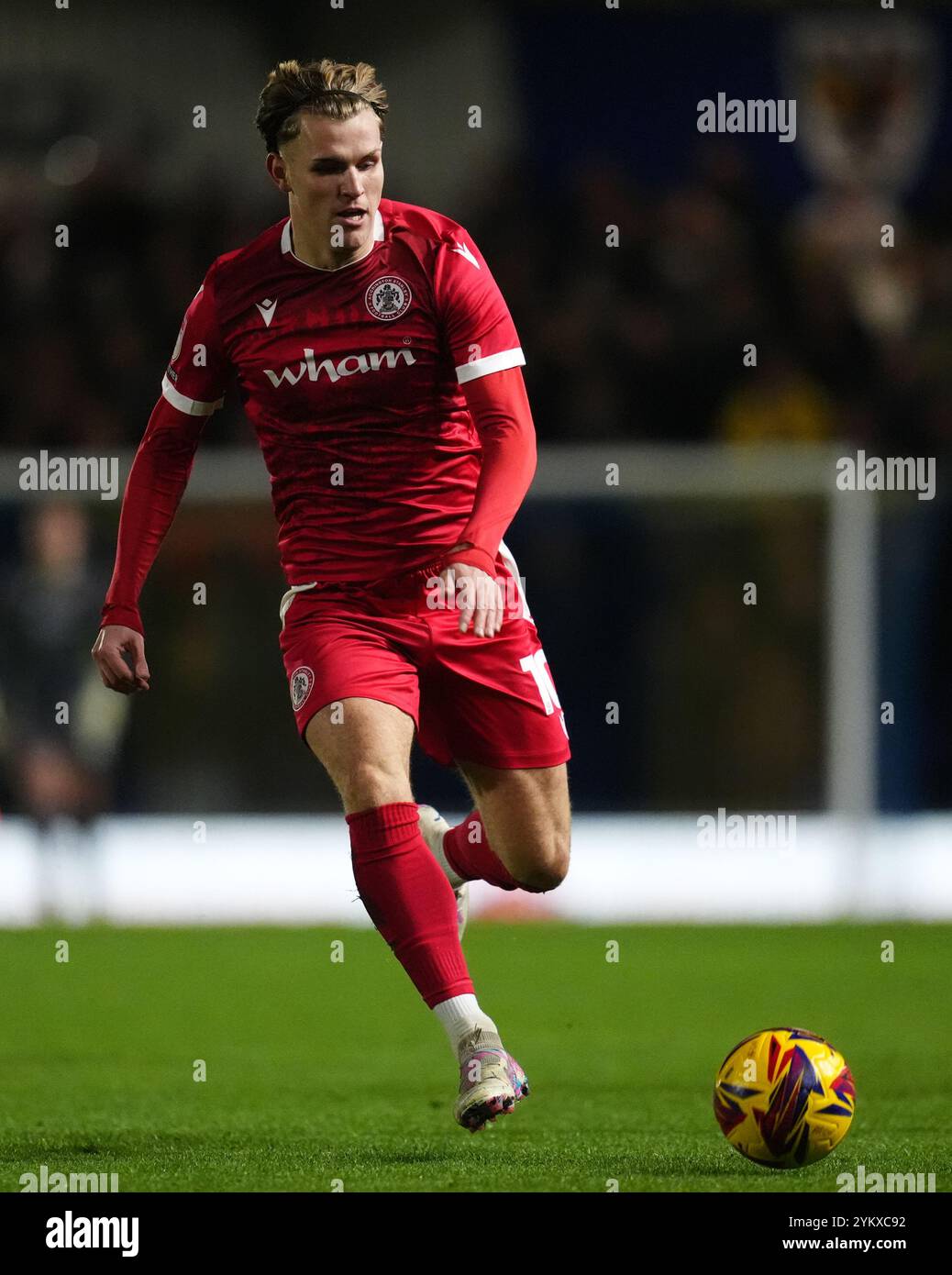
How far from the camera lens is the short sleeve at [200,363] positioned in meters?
5.54

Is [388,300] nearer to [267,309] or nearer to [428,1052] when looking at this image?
[267,309]

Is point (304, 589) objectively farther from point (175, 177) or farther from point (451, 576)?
point (175, 177)

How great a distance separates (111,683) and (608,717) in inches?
289

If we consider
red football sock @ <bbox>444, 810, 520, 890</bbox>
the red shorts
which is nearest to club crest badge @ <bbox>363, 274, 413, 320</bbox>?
the red shorts

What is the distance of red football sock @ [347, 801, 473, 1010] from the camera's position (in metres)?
5.03

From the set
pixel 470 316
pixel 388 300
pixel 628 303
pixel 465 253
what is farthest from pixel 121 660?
pixel 628 303

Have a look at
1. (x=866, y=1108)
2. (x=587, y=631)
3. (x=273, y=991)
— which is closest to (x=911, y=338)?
(x=587, y=631)

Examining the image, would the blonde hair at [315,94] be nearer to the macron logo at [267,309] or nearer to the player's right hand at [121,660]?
the macron logo at [267,309]

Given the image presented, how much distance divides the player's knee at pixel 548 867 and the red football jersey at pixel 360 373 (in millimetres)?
879

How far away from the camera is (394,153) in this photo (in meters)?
16.3

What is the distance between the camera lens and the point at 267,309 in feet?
17.8

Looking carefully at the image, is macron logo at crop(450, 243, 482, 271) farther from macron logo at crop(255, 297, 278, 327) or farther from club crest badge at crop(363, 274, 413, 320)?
macron logo at crop(255, 297, 278, 327)

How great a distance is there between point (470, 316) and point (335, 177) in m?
0.47

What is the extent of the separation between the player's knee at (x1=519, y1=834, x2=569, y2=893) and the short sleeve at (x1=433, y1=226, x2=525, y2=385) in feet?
4.28
